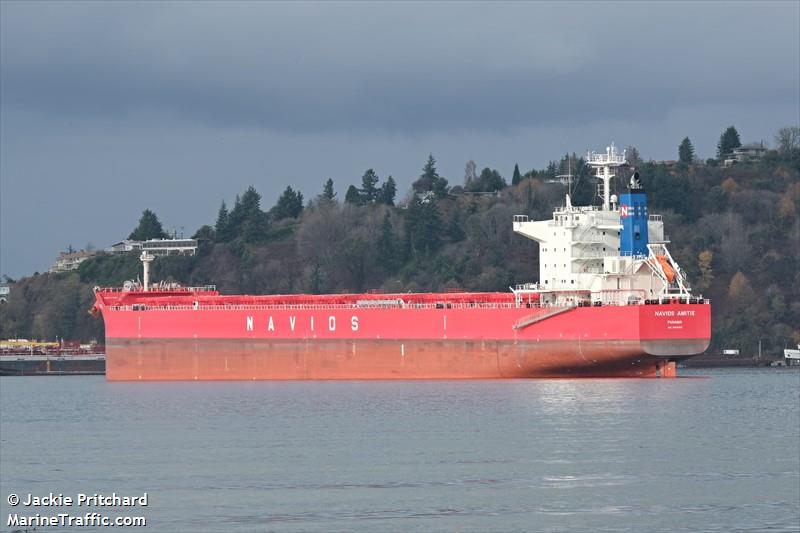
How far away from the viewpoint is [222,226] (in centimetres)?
12188

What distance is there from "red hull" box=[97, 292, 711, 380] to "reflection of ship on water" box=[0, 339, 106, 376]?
2144 cm

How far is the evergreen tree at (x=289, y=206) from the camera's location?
13100 cm

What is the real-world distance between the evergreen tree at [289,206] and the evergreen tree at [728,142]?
112ft

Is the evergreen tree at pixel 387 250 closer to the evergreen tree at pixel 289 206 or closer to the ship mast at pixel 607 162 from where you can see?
the evergreen tree at pixel 289 206

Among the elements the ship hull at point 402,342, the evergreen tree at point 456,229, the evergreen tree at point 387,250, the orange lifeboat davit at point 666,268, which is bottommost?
the ship hull at point 402,342

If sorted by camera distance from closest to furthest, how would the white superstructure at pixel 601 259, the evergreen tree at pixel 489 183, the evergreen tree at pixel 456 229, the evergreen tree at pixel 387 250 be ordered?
the white superstructure at pixel 601 259
the evergreen tree at pixel 387 250
the evergreen tree at pixel 456 229
the evergreen tree at pixel 489 183

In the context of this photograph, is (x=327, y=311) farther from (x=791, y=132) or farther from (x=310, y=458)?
(x=791, y=132)

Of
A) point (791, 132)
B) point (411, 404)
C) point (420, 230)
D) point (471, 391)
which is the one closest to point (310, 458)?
point (411, 404)

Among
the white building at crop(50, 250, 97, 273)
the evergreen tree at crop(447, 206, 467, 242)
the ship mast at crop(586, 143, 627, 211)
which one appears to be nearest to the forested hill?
the evergreen tree at crop(447, 206, 467, 242)

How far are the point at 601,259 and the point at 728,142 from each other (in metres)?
79.6

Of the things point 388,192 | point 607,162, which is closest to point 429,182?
point 388,192

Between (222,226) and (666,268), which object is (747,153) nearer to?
(222,226)

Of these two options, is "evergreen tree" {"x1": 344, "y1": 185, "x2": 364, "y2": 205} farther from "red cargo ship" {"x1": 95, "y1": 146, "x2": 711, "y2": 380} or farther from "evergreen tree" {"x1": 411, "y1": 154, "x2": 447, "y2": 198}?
"red cargo ship" {"x1": 95, "y1": 146, "x2": 711, "y2": 380}

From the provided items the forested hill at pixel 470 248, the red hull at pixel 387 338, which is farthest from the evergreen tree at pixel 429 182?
the red hull at pixel 387 338
